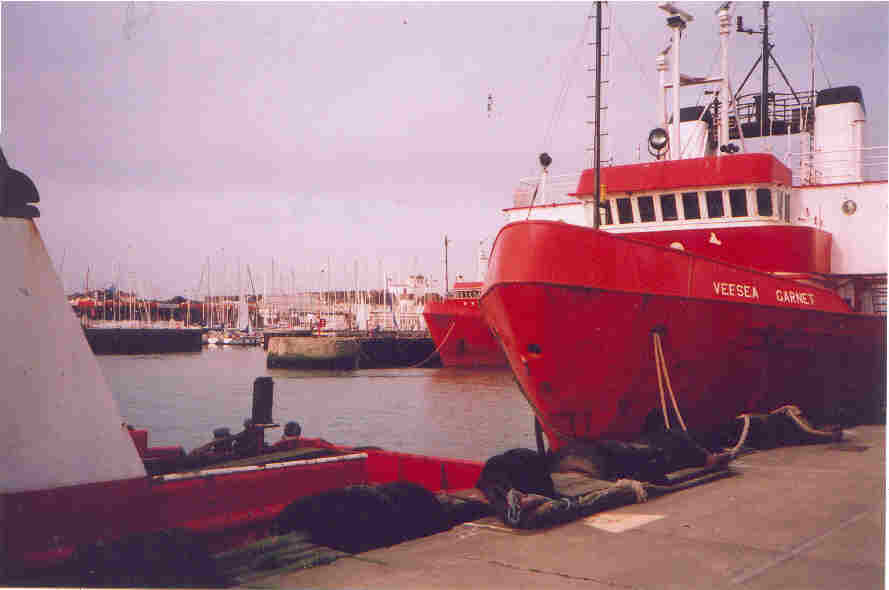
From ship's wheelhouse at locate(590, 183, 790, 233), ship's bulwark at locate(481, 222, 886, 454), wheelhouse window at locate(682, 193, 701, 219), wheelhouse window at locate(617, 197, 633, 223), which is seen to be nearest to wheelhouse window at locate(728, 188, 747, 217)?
ship's wheelhouse at locate(590, 183, 790, 233)

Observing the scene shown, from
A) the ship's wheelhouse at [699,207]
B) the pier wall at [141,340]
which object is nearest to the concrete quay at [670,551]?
the ship's wheelhouse at [699,207]

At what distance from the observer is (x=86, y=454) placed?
446 centimetres

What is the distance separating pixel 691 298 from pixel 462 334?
28.2 m

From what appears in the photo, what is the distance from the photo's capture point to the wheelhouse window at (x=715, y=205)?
1240 centimetres

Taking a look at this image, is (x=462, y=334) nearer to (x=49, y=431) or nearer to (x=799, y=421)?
(x=799, y=421)

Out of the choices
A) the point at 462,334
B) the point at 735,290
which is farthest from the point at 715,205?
the point at 462,334

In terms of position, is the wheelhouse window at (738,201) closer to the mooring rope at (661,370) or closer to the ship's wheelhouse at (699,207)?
the ship's wheelhouse at (699,207)

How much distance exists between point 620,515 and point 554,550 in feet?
3.78

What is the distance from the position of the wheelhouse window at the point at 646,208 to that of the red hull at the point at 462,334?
23287 mm

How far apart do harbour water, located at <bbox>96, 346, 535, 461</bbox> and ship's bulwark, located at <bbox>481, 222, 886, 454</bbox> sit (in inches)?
250

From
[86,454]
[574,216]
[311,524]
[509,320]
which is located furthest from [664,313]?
[574,216]

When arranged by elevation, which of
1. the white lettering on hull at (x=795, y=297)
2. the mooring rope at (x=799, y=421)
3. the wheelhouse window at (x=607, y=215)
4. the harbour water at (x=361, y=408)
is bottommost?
the harbour water at (x=361, y=408)

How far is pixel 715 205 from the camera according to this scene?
12438mm

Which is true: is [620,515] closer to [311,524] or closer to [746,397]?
[311,524]
